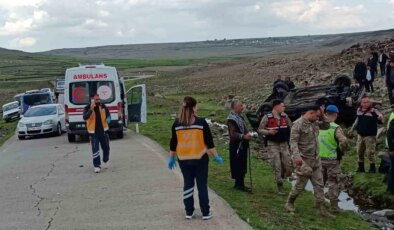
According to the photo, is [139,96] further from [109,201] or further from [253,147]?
[109,201]

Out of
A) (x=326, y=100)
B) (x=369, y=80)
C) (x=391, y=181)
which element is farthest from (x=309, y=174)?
(x=369, y=80)

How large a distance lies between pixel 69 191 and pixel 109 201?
146cm

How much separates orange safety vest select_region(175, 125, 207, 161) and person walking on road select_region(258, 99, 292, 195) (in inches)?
107

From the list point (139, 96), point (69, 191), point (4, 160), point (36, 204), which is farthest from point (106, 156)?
point (139, 96)

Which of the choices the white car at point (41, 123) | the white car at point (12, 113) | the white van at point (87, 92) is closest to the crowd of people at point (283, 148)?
the white van at point (87, 92)

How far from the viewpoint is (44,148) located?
2009 centimetres

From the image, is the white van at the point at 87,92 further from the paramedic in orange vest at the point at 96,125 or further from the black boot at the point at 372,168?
the black boot at the point at 372,168

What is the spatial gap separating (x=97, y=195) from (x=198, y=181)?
2.88 metres

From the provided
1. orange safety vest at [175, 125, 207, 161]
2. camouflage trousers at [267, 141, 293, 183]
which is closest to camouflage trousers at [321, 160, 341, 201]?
camouflage trousers at [267, 141, 293, 183]

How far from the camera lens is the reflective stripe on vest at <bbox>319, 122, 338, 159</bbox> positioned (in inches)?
393

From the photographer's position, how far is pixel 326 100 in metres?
18.5

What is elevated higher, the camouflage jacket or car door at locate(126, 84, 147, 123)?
the camouflage jacket

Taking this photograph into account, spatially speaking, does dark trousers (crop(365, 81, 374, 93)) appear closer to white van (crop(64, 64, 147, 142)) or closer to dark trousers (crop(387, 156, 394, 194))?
white van (crop(64, 64, 147, 142))

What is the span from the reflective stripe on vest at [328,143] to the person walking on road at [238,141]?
4.59 feet
